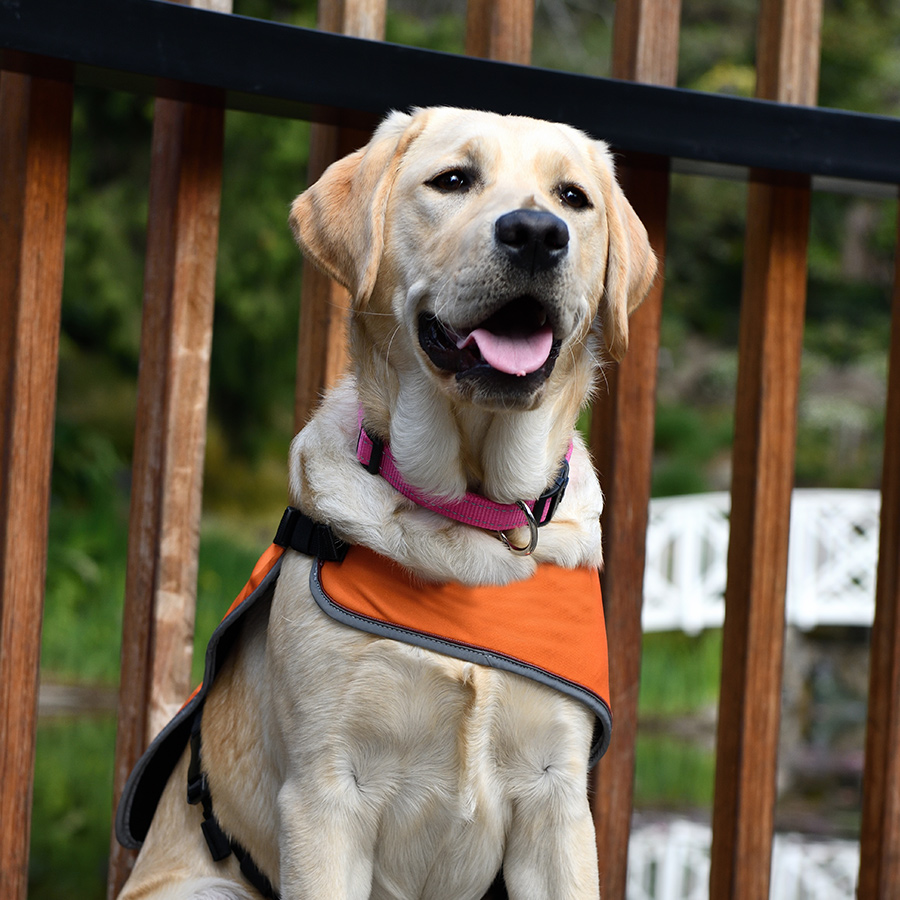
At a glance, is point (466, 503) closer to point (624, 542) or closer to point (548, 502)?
point (548, 502)

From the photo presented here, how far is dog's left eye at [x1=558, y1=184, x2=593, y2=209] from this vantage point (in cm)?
205

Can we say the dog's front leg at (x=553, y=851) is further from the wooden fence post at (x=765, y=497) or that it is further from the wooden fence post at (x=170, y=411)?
the wooden fence post at (x=170, y=411)

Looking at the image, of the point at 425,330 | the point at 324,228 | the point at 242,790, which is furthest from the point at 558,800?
→ the point at 324,228

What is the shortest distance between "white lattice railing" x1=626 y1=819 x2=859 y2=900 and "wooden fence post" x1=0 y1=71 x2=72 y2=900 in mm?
3874

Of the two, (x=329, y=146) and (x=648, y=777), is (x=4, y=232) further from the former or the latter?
(x=648, y=777)

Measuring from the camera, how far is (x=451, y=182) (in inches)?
79.2

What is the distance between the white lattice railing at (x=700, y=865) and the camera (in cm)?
518

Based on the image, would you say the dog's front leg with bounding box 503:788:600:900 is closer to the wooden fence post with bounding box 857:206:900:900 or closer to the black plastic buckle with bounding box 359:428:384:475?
the black plastic buckle with bounding box 359:428:384:475

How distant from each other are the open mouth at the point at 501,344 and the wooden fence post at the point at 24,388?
2.75 feet

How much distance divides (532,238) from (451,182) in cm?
32

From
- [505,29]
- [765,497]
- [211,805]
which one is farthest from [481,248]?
[211,805]

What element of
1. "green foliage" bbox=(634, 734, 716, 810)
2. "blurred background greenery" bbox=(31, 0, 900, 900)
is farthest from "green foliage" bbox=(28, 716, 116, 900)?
"green foliage" bbox=(634, 734, 716, 810)

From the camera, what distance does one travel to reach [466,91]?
2.12m

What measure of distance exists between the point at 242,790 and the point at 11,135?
1423mm
